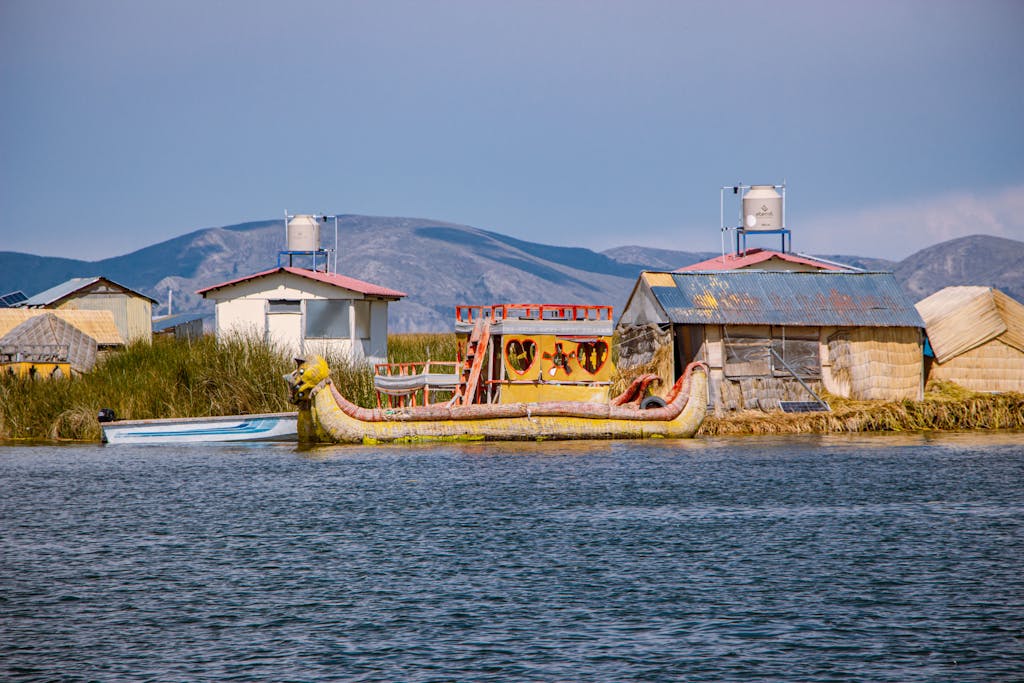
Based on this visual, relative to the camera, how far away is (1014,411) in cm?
Result: 4172

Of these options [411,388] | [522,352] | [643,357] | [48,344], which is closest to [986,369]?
[643,357]

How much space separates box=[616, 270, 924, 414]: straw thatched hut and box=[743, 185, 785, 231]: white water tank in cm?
1003

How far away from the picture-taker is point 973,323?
144ft

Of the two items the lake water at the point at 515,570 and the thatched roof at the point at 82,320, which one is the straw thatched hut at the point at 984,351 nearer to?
the lake water at the point at 515,570

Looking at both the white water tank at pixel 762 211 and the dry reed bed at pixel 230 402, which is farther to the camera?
the white water tank at pixel 762 211

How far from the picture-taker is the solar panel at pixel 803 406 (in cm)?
4084

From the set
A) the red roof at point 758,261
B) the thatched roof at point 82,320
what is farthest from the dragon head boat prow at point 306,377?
the thatched roof at point 82,320

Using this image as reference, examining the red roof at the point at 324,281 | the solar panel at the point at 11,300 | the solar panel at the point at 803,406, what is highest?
the solar panel at the point at 11,300

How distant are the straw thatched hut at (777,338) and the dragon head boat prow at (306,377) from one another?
1168 cm

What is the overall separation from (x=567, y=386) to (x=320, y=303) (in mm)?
15741

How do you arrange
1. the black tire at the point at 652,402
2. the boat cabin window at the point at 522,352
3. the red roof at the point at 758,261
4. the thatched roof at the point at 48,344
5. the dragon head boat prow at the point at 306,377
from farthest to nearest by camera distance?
1. the red roof at the point at 758,261
2. the thatched roof at the point at 48,344
3. the black tire at the point at 652,402
4. the boat cabin window at the point at 522,352
5. the dragon head boat prow at the point at 306,377

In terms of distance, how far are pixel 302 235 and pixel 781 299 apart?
81.1 feet

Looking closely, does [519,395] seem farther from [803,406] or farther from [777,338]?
[803,406]

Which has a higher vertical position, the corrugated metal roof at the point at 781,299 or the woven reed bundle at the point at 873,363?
the corrugated metal roof at the point at 781,299
